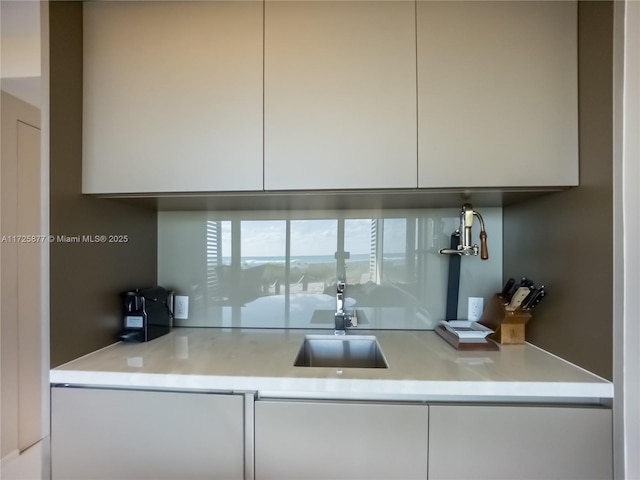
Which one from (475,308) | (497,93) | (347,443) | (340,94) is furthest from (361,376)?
(497,93)

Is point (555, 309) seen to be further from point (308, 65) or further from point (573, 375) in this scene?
point (308, 65)

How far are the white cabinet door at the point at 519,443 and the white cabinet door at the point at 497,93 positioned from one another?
0.71 meters

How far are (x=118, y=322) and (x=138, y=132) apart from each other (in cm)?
79

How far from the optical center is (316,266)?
1.50 meters

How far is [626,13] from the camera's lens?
825mm

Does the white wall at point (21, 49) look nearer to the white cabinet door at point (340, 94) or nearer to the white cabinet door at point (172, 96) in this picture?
the white cabinet door at point (172, 96)

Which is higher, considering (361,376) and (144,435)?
(361,376)

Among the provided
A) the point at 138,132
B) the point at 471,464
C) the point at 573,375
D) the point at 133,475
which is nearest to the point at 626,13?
the point at 573,375

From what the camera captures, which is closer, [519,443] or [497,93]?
[519,443]

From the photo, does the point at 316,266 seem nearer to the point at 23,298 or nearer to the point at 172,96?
the point at 172,96

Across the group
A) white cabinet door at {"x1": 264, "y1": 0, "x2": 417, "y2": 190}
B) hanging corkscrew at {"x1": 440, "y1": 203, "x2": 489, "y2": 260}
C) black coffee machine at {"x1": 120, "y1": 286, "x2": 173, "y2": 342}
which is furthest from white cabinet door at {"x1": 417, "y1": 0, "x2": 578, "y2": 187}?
black coffee machine at {"x1": 120, "y1": 286, "x2": 173, "y2": 342}

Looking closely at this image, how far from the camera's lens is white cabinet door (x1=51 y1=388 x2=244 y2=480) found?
0.90 metres

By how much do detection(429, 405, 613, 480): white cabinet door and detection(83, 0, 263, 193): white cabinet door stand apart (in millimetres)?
1005

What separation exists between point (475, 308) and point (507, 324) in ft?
0.67
